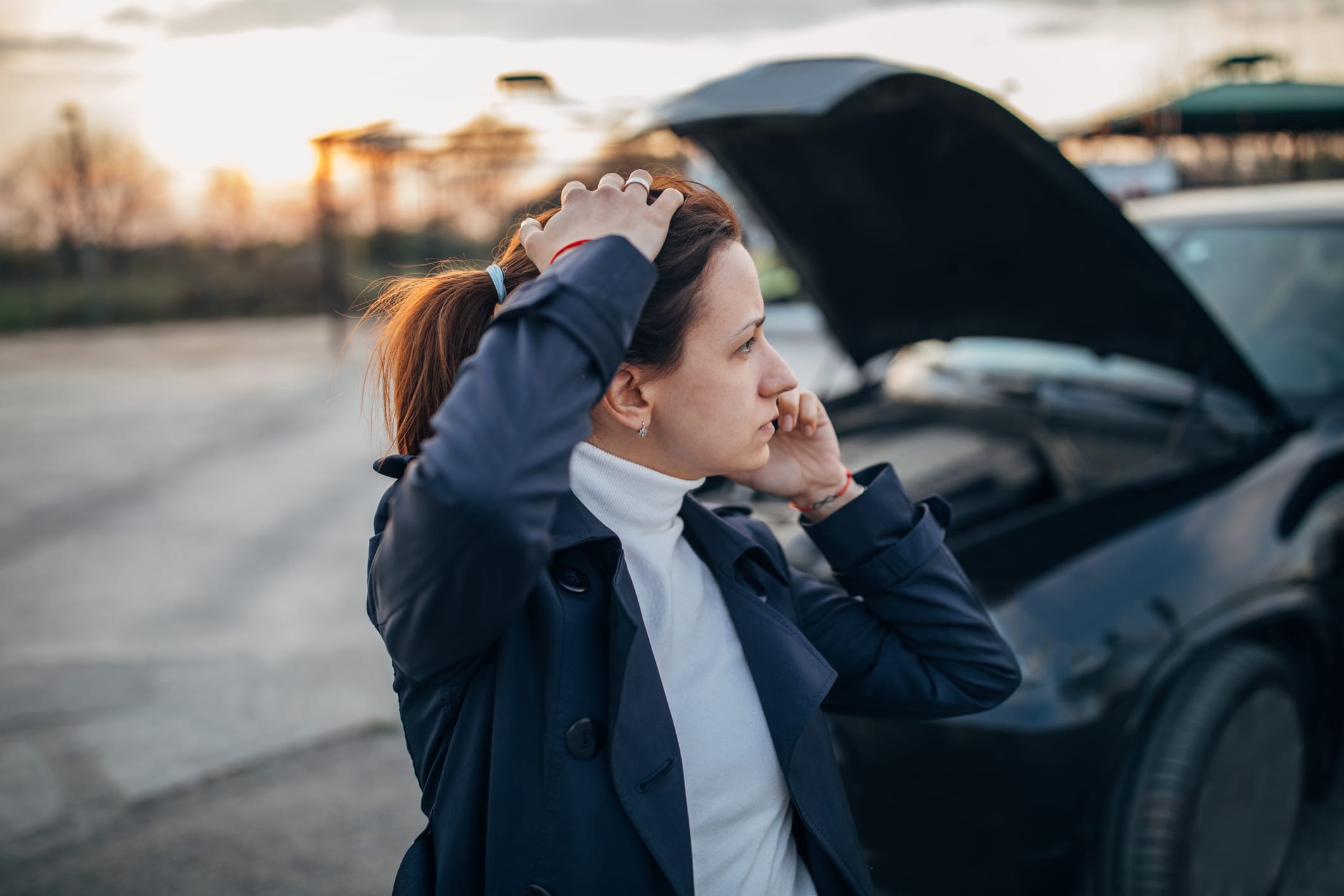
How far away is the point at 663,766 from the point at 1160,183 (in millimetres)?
14855

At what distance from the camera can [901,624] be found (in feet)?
4.91

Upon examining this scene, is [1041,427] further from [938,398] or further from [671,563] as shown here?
[671,563]

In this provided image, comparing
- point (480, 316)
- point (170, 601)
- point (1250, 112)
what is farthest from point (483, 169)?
point (480, 316)

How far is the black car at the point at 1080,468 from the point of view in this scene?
195 cm

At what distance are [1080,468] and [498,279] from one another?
212cm

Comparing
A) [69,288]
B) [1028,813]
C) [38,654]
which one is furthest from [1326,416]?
[69,288]

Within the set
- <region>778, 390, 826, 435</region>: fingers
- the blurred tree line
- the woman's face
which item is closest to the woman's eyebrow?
the woman's face

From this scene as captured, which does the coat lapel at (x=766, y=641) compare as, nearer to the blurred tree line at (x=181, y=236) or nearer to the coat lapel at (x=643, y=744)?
the coat lapel at (x=643, y=744)

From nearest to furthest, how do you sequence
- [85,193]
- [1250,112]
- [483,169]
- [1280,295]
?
1. [1280,295]
2. [1250,112]
3. [483,169]
4. [85,193]

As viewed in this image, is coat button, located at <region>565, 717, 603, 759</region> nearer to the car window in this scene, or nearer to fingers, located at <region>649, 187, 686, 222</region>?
fingers, located at <region>649, 187, 686, 222</region>

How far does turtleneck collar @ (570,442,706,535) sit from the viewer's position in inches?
49.8

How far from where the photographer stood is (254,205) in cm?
2612

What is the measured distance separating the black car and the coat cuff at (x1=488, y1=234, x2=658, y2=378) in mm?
968

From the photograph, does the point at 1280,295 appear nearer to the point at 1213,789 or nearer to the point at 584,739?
the point at 1213,789
